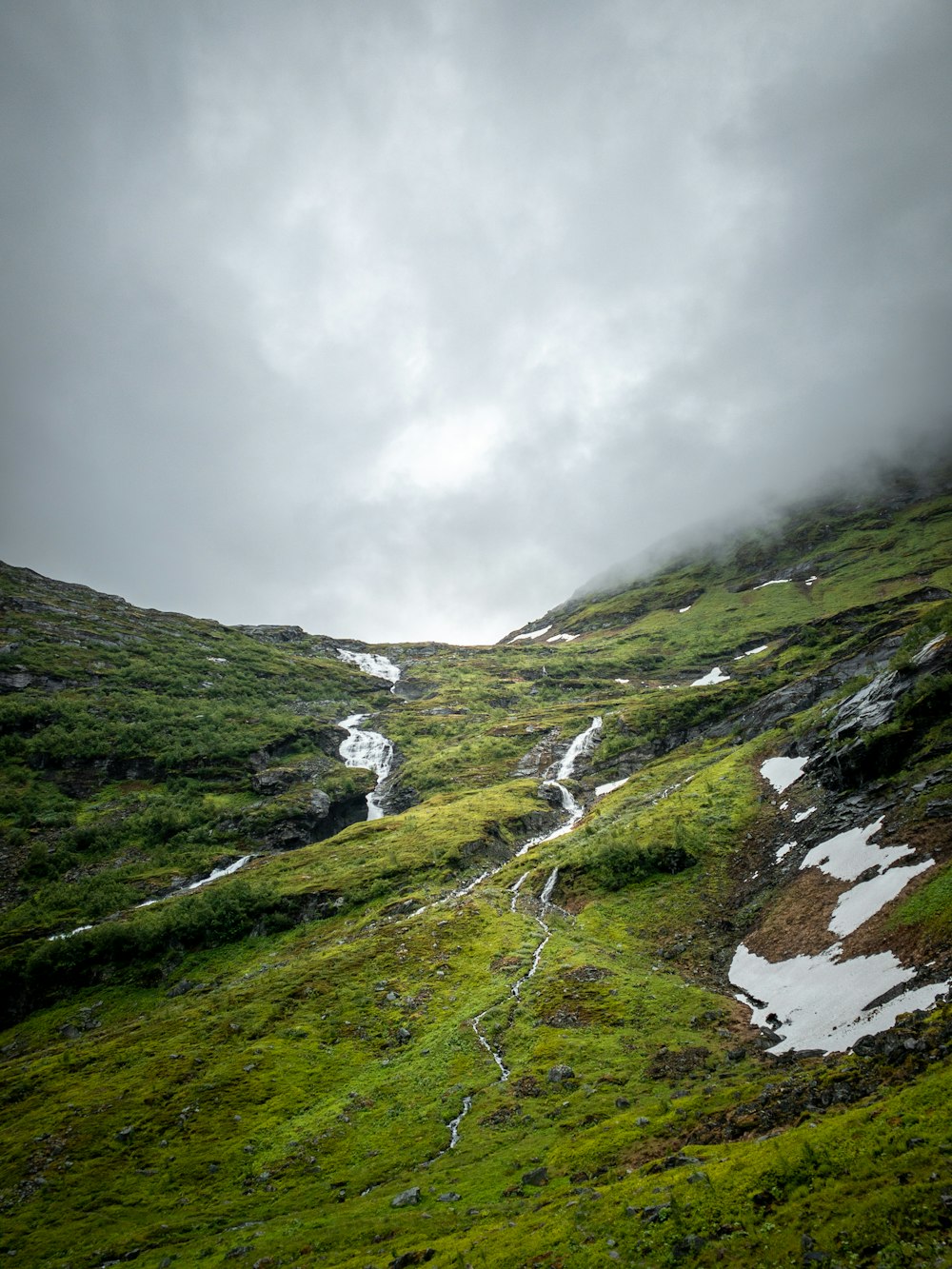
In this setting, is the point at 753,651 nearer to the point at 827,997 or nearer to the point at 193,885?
the point at 193,885

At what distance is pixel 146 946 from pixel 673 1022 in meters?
55.1

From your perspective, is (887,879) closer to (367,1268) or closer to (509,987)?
(509,987)

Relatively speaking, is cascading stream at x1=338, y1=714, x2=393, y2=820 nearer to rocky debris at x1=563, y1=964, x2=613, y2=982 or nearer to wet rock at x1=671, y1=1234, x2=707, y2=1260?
rocky debris at x1=563, y1=964, x2=613, y2=982

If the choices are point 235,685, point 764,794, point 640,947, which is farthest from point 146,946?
point 235,685

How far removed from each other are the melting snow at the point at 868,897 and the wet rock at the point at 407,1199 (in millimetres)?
25696

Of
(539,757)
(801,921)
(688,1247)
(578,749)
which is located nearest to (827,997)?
(801,921)

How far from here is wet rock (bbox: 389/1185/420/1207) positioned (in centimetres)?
2159

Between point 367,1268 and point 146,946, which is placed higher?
point 146,946

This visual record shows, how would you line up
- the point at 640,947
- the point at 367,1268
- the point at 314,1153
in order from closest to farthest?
1. the point at 367,1268
2. the point at 314,1153
3. the point at 640,947

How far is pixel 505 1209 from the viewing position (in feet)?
62.2

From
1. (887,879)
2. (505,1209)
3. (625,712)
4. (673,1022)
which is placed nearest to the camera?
(505,1209)

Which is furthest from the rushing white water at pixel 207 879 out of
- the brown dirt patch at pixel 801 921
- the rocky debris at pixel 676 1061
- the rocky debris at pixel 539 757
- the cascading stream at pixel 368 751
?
the brown dirt patch at pixel 801 921

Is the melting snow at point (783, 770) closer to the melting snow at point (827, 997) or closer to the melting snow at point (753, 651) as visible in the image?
the melting snow at point (827, 997)

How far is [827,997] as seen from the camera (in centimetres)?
2803
